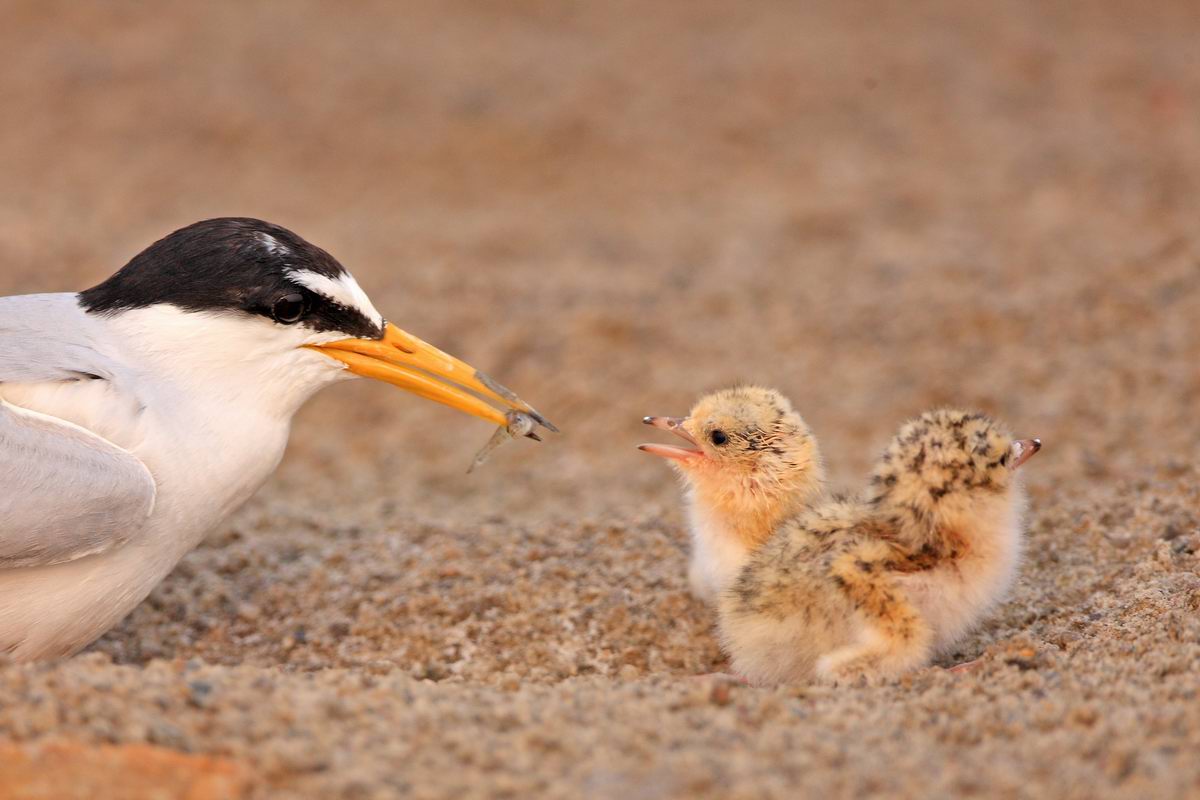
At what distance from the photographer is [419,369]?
4105 mm

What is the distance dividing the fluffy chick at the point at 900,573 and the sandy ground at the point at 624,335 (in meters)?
0.22

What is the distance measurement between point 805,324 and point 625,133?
3889mm

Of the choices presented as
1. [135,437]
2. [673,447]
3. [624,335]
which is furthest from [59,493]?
[624,335]

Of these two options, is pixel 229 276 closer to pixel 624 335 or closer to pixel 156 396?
pixel 156 396

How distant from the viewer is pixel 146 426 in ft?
12.0

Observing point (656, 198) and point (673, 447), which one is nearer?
point (673, 447)

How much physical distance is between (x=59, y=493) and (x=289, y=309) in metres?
0.85

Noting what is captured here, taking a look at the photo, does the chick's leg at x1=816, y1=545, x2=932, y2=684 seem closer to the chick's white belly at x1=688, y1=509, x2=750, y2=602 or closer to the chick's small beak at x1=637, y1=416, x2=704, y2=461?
the chick's white belly at x1=688, y1=509, x2=750, y2=602

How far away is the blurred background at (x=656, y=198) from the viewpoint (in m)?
6.78

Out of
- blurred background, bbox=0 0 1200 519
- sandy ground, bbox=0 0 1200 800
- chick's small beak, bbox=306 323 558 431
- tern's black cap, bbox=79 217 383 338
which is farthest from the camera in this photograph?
blurred background, bbox=0 0 1200 519

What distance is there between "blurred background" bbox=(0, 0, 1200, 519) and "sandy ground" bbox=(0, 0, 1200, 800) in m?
0.04

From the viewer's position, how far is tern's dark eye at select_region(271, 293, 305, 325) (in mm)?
3811

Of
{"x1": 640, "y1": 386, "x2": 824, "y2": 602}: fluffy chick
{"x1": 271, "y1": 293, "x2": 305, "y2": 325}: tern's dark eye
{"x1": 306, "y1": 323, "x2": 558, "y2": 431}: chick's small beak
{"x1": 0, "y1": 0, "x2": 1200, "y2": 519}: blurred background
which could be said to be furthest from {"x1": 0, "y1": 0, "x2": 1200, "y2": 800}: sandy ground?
{"x1": 271, "y1": 293, "x2": 305, "y2": 325}: tern's dark eye

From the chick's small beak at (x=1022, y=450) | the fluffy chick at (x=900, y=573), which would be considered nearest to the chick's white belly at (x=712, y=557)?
the fluffy chick at (x=900, y=573)
